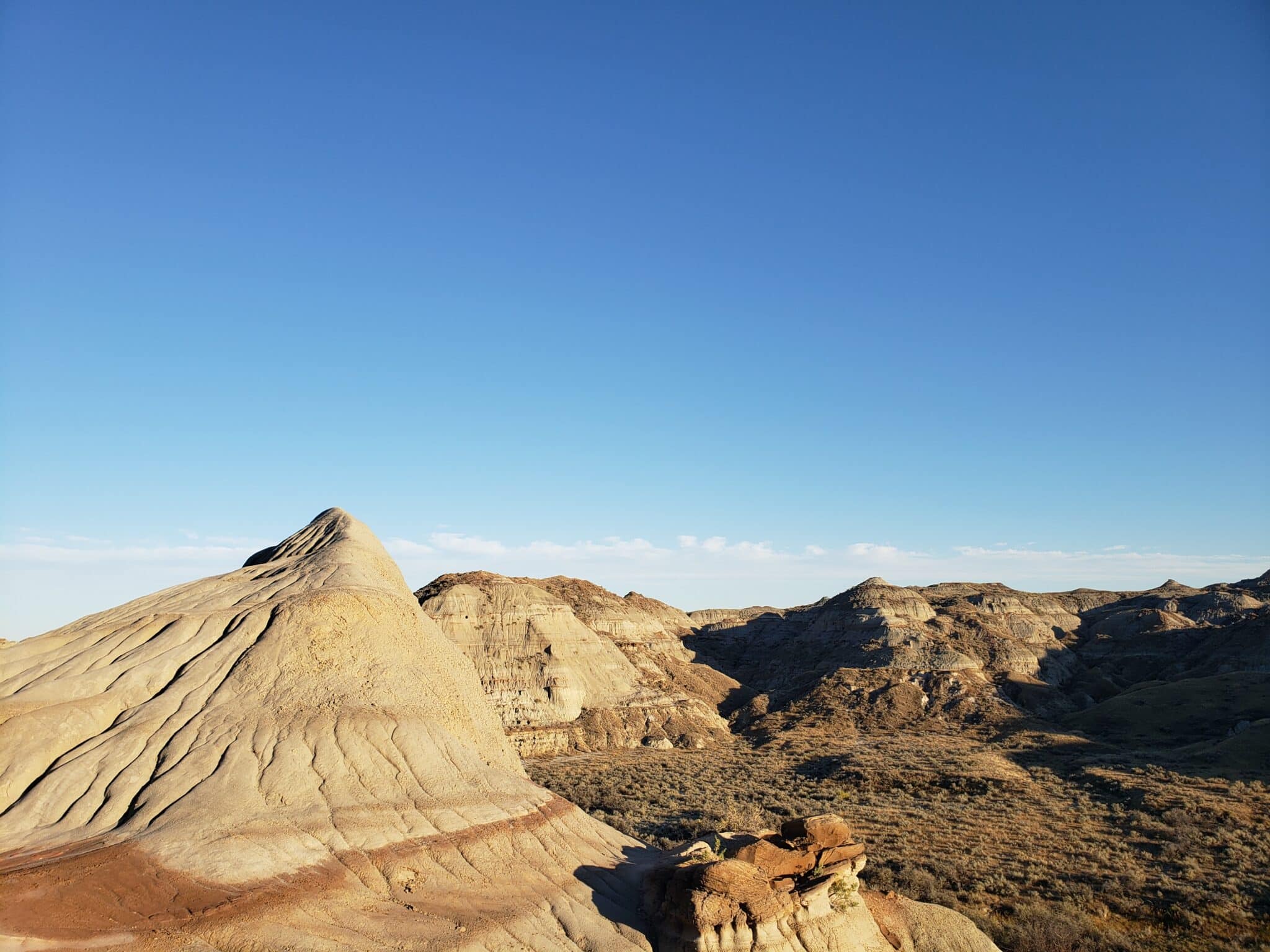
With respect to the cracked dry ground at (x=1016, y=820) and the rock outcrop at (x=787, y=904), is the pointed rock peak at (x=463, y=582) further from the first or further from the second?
the rock outcrop at (x=787, y=904)

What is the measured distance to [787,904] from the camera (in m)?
16.0

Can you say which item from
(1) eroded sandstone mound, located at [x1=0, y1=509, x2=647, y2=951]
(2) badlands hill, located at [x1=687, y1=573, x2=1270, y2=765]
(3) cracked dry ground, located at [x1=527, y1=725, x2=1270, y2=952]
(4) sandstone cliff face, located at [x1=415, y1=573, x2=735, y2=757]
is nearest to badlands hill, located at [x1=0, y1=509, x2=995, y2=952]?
(1) eroded sandstone mound, located at [x1=0, y1=509, x2=647, y2=951]

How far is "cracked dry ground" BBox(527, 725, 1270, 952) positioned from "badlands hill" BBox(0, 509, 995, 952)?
6926 millimetres

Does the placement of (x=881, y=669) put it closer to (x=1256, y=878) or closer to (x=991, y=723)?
(x=991, y=723)

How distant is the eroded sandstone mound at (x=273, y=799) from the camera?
1329cm

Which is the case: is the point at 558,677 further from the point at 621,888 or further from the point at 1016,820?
the point at 621,888

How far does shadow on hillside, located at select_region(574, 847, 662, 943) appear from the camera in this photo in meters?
16.5

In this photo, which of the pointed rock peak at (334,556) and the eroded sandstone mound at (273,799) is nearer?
the eroded sandstone mound at (273,799)

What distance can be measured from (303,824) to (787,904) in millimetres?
10094

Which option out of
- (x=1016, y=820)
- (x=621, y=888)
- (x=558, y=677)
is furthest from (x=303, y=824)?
(x=558, y=677)

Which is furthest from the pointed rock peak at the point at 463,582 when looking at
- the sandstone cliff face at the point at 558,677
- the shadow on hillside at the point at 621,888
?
the shadow on hillside at the point at 621,888

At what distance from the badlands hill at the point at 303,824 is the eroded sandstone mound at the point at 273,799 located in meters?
0.05

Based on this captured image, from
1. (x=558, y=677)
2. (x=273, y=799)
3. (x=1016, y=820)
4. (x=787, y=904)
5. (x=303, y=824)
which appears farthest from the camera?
(x=558, y=677)

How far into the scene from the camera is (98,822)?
15.5 m
